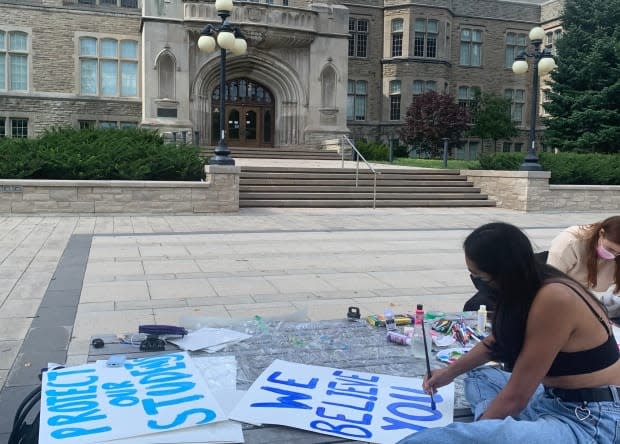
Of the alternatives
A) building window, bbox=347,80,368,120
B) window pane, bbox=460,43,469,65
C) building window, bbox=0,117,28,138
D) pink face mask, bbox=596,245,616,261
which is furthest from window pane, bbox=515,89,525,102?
pink face mask, bbox=596,245,616,261

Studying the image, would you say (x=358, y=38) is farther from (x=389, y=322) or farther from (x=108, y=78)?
(x=389, y=322)

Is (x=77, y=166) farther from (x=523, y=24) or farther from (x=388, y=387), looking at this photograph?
(x=523, y=24)

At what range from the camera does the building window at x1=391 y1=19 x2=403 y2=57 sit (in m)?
38.3

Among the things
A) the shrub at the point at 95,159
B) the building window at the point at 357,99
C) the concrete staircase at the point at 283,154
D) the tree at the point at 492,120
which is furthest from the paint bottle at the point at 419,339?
the building window at the point at 357,99

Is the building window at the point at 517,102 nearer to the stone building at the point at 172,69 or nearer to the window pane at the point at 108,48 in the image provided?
the stone building at the point at 172,69

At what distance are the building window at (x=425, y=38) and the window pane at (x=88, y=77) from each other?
18.9 m

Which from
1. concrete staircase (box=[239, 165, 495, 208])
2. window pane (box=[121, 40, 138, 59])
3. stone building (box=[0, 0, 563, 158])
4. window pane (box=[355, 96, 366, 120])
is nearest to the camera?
concrete staircase (box=[239, 165, 495, 208])

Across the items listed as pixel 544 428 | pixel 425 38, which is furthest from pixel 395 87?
pixel 544 428

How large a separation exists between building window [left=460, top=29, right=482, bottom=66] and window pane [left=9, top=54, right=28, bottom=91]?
26216 millimetres

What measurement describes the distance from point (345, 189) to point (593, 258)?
15200mm

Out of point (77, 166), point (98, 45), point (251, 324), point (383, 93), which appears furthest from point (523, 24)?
point (251, 324)

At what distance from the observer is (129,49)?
3075cm

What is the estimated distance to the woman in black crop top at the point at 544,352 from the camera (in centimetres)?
258

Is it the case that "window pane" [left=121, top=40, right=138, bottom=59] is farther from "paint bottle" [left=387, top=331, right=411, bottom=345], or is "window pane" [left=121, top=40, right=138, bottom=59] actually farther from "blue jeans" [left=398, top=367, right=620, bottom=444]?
"blue jeans" [left=398, top=367, right=620, bottom=444]
